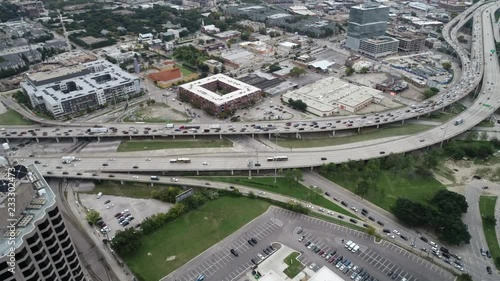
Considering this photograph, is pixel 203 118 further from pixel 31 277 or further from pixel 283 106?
pixel 31 277

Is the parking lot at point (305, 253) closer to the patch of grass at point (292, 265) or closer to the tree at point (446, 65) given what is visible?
the patch of grass at point (292, 265)

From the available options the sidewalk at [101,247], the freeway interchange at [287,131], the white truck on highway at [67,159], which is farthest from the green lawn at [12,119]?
the sidewalk at [101,247]

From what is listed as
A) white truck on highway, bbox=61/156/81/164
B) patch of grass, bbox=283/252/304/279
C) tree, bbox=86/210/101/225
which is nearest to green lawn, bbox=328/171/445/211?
patch of grass, bbox=283/252/304/279

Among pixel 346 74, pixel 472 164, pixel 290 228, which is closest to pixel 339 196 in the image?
pixel 290 228

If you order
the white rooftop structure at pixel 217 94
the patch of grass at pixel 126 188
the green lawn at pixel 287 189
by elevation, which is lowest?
the green lawn at pixel 287 189

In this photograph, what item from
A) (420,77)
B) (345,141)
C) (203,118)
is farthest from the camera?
(420,77)

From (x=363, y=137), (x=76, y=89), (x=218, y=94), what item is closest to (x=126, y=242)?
(x=363, y=137)
